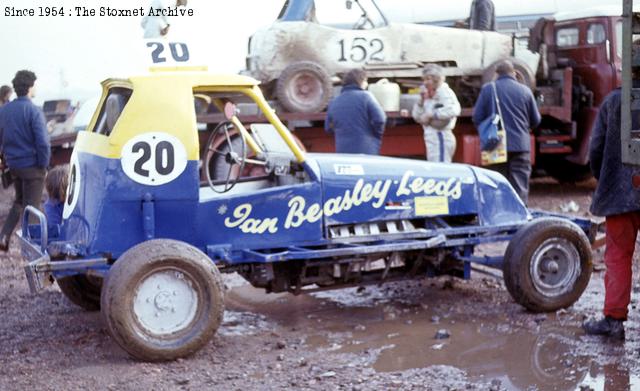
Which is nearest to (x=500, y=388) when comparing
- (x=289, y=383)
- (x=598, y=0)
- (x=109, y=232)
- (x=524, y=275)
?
(x=289, y=383)

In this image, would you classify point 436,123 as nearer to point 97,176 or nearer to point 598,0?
point 97,176

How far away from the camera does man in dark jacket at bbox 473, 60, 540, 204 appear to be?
10727mm

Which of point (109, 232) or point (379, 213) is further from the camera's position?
point (379, 213)

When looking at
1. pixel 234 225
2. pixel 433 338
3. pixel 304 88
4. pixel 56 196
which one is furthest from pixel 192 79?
pixel 304 88

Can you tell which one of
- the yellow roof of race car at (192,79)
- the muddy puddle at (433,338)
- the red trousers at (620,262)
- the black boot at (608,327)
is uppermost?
the yellow roof of race car at (192,79)

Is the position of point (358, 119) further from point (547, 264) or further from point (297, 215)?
point (297, 215)

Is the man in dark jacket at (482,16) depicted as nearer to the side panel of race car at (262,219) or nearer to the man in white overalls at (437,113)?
the man in white overalls at (437,113)

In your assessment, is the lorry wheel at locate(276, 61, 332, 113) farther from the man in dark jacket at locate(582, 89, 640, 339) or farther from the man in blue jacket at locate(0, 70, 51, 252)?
the man in dark jacket at locate(582, 89, 640, 339)

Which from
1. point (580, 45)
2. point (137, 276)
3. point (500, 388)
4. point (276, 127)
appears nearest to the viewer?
point (500, 388)

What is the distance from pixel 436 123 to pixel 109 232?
19.0ft

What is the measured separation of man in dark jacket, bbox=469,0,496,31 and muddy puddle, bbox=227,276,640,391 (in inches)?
305

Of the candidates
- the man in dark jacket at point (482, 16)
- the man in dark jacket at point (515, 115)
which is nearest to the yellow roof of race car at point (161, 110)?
the man in dark jacket at point (515, 115)

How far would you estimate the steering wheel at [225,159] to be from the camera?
6.84 m

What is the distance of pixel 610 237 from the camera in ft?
20.4
